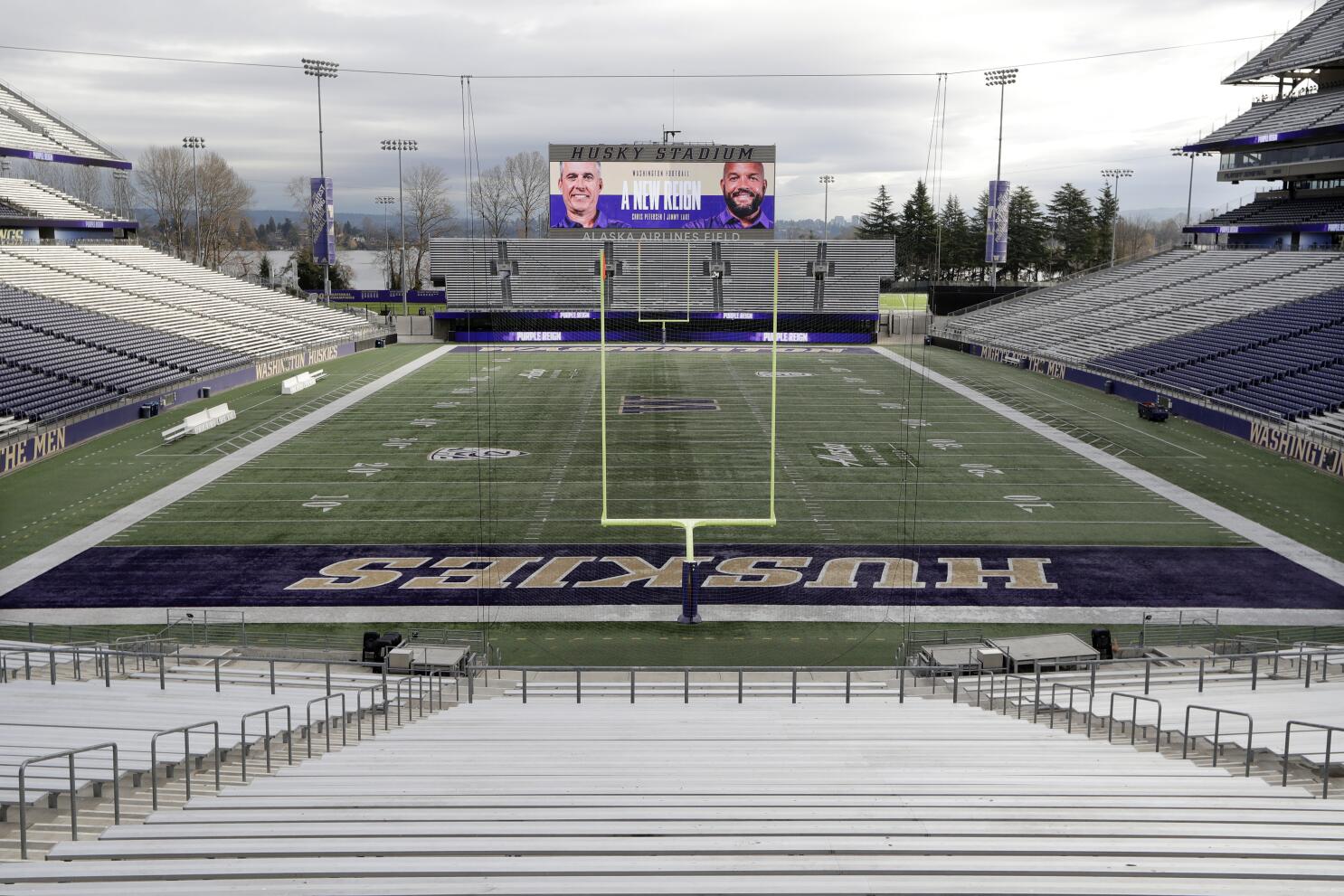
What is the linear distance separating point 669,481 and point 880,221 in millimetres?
57847

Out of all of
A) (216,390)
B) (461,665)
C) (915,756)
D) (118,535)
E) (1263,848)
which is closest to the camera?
(1263,848)

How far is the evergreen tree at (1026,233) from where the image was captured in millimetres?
70188

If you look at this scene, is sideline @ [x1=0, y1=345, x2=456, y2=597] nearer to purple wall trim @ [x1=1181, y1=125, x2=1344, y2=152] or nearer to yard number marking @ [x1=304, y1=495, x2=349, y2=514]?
yard number marking @ [x1=304, y1=495, x2=349, y2=514]

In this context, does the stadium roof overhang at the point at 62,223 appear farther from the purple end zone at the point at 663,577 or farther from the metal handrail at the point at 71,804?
the metal handrail at the point at 71,804

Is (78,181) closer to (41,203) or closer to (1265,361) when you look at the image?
(41,203)

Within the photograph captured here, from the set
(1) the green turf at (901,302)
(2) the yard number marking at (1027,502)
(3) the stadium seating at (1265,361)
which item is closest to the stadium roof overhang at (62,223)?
(2) the yard number marking at (1027,502)

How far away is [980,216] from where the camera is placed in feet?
239

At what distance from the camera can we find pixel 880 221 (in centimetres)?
7494

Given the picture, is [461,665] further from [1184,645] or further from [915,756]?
[1184,645]

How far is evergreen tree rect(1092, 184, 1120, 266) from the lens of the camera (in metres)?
74.1

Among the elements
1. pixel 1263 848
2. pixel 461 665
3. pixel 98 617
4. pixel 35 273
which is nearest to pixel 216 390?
pixel 35 273

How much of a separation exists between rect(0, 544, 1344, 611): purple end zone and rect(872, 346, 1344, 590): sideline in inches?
15.1

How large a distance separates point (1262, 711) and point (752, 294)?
150 ft

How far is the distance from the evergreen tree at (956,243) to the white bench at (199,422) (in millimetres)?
52395
